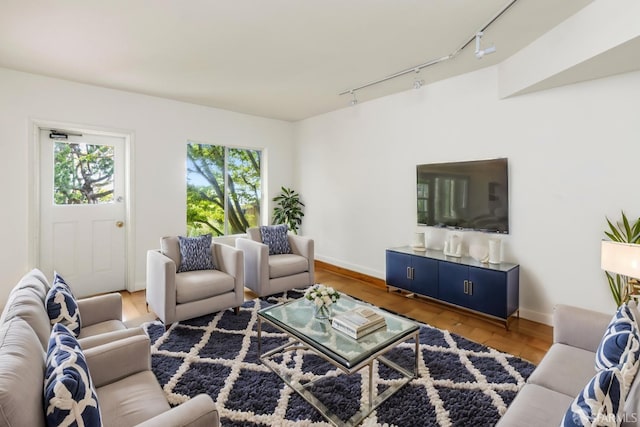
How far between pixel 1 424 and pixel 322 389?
159 cm

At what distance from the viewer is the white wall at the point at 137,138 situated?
127 inches

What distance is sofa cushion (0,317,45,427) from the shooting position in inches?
32.2

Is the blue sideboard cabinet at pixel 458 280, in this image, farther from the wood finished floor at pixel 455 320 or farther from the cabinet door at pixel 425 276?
the wood finished floor at pixel 455 320

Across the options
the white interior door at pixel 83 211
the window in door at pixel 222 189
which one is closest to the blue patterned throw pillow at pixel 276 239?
the window in door at pixel 222 189

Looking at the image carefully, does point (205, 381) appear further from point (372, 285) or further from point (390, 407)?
point (372, 285)

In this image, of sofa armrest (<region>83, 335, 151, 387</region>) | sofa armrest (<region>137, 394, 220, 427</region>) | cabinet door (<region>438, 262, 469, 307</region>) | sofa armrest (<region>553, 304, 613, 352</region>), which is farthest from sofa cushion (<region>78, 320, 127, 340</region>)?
cabinet door (<region>438, 262, 469, 307</region>)

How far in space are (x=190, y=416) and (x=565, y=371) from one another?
5.72 ft

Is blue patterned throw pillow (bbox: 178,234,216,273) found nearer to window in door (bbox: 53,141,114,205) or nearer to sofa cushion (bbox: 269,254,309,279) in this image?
sofa cushion (bbox: 269,254,309,279)

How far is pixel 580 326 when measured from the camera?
178 centimetres

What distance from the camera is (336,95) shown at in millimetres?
4180

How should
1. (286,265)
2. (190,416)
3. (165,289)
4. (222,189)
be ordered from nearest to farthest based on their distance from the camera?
1. (190,416)
2. (165,289)
3. (286,265)
4. (222,189)

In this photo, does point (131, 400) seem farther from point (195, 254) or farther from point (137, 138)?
point (137, 138)

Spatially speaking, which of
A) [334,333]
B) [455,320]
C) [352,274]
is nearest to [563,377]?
[334,333]

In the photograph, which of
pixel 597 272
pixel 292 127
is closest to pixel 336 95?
pixel 292 127
